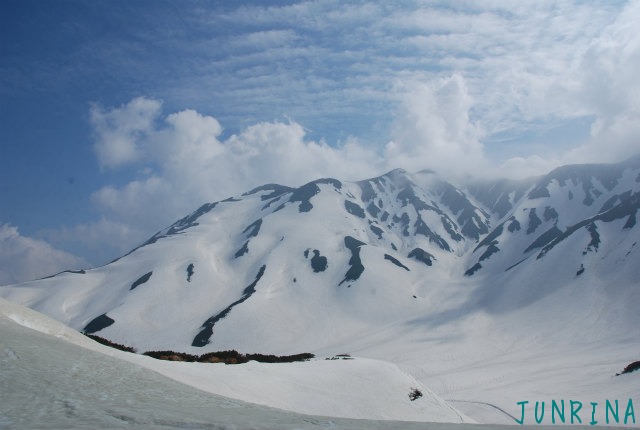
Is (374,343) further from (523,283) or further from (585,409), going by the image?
(585,409)

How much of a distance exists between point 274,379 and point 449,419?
40.3 feet

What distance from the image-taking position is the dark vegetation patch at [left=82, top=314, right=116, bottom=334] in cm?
14024

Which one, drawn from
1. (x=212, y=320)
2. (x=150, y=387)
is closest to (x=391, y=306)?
(x=212, y=320)

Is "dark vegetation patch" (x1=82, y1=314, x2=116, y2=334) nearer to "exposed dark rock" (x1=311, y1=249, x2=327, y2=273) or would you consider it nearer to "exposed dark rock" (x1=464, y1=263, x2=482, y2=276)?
"exposed dark rock" (x1=311, y1=249, x2=327, y2=273)

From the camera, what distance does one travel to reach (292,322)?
147 m

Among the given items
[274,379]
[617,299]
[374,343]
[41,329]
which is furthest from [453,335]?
[41,329]

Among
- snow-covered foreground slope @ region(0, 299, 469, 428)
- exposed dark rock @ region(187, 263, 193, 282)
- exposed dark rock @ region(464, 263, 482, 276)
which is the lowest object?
snow-covered foreground slope @ region(0, 299, 469, 428)

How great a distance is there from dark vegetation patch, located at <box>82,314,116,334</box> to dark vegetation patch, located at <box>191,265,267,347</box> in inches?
1216

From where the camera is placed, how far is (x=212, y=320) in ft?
479

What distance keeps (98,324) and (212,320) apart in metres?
36.8

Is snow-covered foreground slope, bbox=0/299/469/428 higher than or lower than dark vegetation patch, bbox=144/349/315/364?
lower

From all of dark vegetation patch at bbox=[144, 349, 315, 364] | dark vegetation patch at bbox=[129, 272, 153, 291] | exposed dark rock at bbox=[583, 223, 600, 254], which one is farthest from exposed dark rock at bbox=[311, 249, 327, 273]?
dark vegetation patch at bbox=[144, 349, 315, 364]

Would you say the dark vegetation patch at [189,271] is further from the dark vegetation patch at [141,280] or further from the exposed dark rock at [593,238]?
A: the exposed dark rock at [593,238]

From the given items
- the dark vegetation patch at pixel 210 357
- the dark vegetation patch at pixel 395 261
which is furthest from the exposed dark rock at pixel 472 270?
the dark vegetation patch at pixel 210 357
